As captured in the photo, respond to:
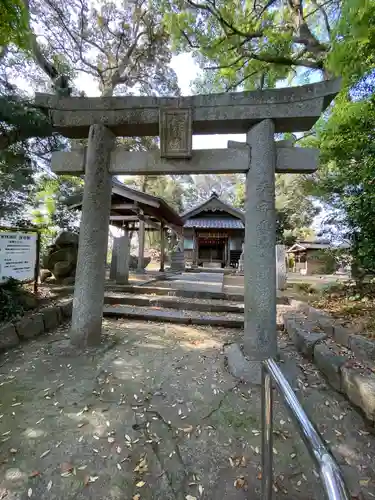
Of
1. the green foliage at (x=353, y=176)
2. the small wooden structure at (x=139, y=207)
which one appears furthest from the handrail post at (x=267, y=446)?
the small wooden structure at (x=139, y=207)

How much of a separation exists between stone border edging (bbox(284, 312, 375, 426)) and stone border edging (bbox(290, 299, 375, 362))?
150mm

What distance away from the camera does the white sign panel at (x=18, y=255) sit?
4.41 m

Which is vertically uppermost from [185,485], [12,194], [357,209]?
[12,194]

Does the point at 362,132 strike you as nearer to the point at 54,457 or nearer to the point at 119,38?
the point at 54,457

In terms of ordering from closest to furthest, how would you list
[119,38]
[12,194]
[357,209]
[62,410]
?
[62,410] → [357,209] → [12,194] → [119,38]

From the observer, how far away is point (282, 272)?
8.40 m

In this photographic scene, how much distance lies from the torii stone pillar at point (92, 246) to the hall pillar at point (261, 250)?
2240 millimetres

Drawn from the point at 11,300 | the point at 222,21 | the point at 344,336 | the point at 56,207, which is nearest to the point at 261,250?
the point at 344,336

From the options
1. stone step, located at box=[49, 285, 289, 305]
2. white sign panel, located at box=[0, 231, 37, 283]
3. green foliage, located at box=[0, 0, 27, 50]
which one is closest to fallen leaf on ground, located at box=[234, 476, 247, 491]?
white sign panel, located at box=[0, 231, 37, 283]

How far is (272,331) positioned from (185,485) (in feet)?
6.79

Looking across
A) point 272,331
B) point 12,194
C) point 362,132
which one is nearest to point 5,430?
point 272,331

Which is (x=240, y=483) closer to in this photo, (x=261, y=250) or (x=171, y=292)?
(x=261, y=250)

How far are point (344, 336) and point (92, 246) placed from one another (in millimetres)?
4011

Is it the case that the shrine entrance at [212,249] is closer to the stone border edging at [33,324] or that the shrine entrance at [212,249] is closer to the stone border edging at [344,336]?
the stone border edging at [344,336]
